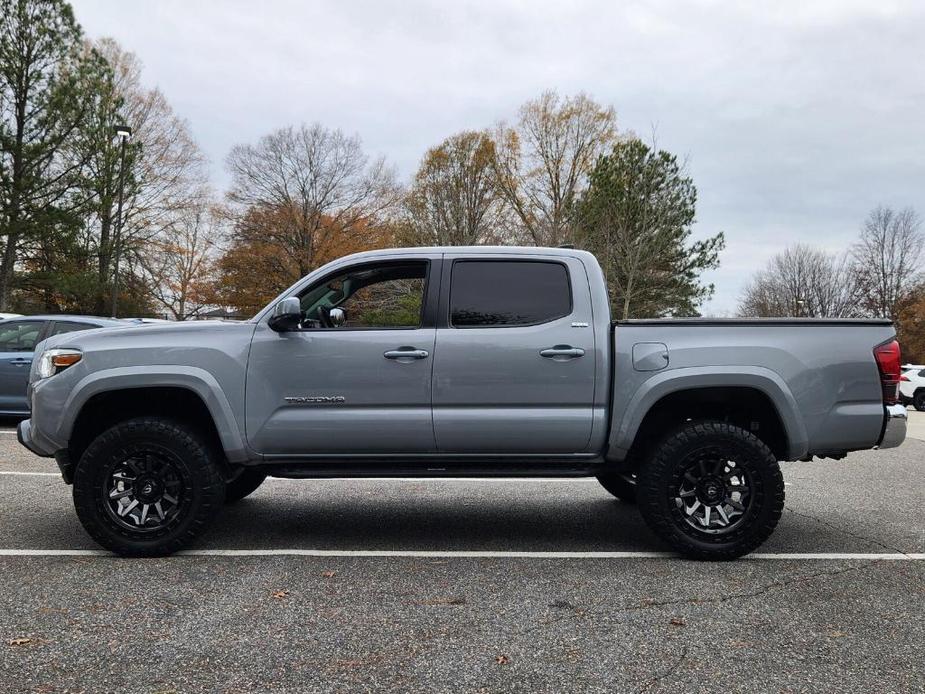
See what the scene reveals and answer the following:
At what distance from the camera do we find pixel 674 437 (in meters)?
4.66

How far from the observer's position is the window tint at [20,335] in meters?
10.5

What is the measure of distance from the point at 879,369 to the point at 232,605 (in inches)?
159

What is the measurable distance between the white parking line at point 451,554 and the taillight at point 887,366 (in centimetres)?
101

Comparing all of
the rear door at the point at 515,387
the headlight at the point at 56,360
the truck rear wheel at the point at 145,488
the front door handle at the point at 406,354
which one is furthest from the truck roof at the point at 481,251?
the headlight at the point at 56,360

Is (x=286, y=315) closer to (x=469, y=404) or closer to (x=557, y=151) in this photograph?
(x=469, y=404)

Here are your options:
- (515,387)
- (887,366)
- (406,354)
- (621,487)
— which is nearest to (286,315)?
(406,354)

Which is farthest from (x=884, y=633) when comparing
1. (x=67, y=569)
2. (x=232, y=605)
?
(x=67, y=569)

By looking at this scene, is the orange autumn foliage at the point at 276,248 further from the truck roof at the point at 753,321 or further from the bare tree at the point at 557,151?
the truck roof at the point at 753,321

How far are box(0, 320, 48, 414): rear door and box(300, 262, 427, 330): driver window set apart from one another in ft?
23.9

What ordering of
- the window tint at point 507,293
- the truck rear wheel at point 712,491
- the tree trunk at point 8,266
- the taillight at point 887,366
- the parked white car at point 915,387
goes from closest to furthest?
the truck rear wheel at point 712,491 → the taillight at point 887,366 → the window tint at point 507,293 → the parked white car at point 915,387 → the tree trunk at point 8,266

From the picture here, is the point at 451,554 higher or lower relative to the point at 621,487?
lower

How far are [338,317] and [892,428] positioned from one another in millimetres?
3557

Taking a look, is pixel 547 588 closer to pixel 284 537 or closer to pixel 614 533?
pixel 614 533

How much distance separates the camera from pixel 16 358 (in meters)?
10.4
